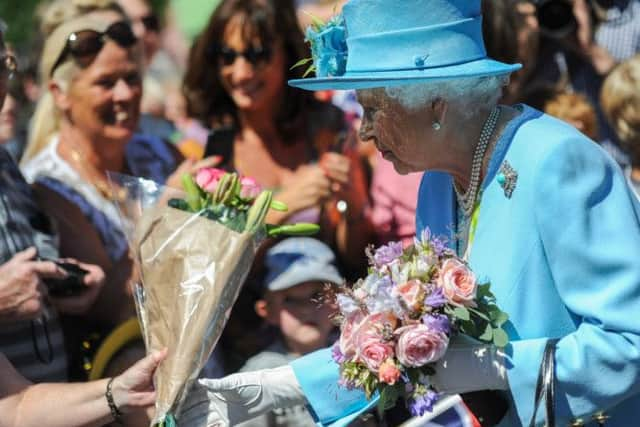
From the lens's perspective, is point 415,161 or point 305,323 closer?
point 415,161

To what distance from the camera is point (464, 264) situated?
288 centimetres

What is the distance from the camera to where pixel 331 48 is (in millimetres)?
3168

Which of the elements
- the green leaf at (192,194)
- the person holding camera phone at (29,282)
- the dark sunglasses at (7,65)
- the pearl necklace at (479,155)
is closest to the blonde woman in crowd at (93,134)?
the person holding camera phone at (29,282)

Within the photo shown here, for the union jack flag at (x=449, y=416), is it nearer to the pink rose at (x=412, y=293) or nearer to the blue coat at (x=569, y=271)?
the blue coat at (x=569, y=271)

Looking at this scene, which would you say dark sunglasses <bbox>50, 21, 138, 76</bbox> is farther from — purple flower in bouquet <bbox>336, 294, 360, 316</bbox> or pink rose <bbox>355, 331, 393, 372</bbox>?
pink rose <bbox>355, 331, 393, 372</bbox>

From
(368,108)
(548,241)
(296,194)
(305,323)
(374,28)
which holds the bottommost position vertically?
(305,323)

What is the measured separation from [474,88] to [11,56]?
1796 mm

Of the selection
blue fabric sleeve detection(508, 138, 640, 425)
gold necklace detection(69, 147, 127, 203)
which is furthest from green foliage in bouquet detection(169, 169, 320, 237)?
gold necklace detection(69, 147, 127, 203)

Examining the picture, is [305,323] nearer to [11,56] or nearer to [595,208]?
[11,56]

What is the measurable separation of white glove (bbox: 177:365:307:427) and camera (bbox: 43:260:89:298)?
108 cm

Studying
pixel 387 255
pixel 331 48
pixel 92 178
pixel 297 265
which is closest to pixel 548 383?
pixel 387 255

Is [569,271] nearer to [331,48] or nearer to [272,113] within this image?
[331,48]

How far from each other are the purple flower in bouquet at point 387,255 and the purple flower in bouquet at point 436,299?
16 centimetres

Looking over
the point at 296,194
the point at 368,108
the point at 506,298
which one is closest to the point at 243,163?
the point at 296,194
